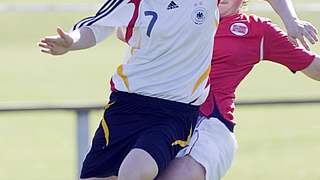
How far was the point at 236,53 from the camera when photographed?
5043 millimetres

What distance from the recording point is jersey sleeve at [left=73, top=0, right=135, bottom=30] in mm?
4578

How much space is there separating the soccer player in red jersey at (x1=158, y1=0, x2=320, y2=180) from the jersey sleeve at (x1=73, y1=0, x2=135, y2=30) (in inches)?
22.8

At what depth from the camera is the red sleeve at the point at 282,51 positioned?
16.7 feet

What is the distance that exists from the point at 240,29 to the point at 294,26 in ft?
1.59

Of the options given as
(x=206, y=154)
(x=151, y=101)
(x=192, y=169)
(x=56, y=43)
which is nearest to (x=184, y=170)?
(x=192, y=169)

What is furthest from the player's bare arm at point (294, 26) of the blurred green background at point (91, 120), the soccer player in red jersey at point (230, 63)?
the blurred green background at point (91, 120)

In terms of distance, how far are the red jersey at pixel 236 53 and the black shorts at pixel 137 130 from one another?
0.93 feet

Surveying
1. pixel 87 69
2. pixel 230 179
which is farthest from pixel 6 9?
pixel 230 179

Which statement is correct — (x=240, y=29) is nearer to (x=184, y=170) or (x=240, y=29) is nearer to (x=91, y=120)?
(x=184, y=170)

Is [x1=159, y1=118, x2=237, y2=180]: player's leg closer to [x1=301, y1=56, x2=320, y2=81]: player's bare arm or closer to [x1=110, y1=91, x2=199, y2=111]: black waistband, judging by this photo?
[x1=110, y1=91, x2=199, y2=111]: black waistband

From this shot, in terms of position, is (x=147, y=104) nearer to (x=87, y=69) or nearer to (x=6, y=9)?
(x=87, y=69)

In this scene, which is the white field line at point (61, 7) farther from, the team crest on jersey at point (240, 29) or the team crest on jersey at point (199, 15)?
the team crest on jersey at point (199, 15)

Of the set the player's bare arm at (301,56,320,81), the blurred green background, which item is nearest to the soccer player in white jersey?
the player's bare arm at (301,56,320,81)

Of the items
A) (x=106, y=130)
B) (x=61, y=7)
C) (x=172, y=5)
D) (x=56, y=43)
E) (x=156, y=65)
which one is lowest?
(x=61, y=7)
